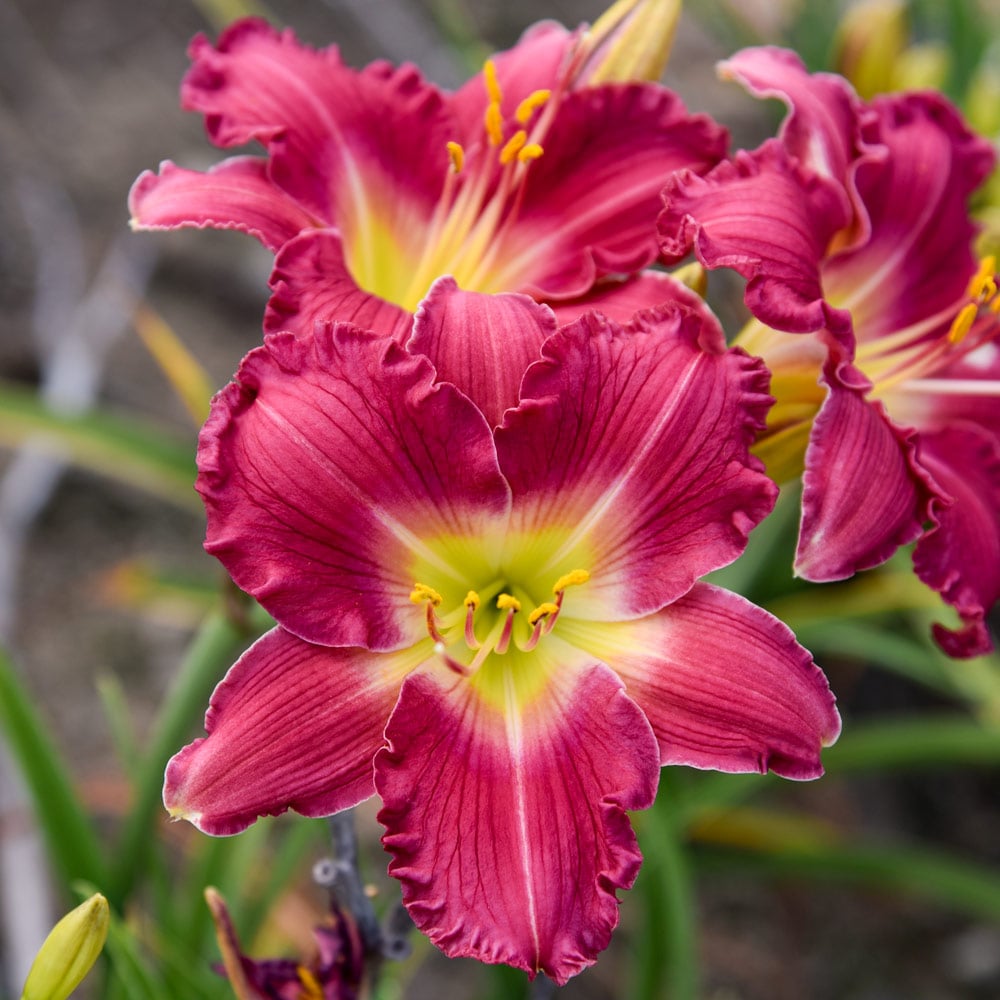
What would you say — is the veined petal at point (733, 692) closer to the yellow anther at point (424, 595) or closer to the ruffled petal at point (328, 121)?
the yellow anther at point (424, 595)

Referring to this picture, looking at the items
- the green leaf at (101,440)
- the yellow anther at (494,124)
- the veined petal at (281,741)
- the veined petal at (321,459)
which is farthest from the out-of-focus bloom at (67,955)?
the green leaf at (101,440)

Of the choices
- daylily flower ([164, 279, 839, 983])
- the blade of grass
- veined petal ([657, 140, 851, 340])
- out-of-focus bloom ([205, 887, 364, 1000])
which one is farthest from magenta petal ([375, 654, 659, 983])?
the blade of grass

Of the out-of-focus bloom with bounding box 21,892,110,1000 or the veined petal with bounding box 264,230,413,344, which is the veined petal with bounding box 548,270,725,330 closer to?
the veined petal with bounding box 264,230,413,344

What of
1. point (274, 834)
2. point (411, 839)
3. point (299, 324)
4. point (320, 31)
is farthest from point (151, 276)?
point (411, 839)

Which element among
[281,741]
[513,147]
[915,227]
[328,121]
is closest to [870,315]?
[915,227]

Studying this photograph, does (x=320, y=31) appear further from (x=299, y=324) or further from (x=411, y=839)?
(x=411, y=839)

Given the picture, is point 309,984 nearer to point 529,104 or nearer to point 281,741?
point 281,741
